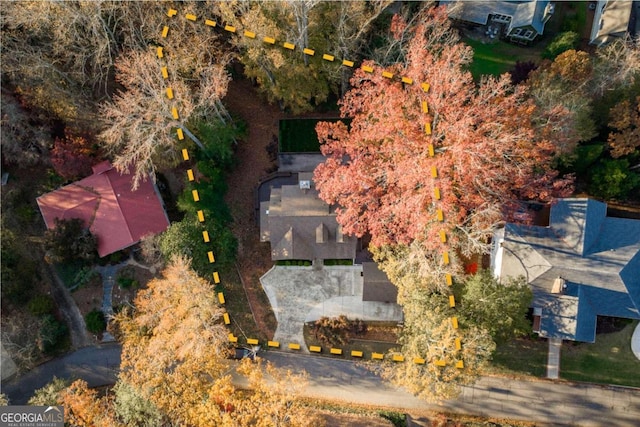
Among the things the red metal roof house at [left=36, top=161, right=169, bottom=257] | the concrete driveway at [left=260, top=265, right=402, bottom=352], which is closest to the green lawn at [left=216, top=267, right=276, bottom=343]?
the concrete driveway at [left=260, top=265, right=402, bottom=352]

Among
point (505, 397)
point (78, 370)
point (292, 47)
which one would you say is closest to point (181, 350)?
point (78, 370)

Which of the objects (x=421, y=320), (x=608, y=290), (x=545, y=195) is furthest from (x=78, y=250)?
(x=608, y=290)

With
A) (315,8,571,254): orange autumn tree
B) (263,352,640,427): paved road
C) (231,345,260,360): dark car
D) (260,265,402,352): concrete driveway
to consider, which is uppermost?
(315,8,571,254): orange autumn tree

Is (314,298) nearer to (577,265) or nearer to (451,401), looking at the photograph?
(451,401)

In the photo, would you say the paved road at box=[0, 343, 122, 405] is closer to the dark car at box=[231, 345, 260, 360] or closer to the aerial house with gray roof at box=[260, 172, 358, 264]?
the dark car at box=[231, 345, 260, 360]

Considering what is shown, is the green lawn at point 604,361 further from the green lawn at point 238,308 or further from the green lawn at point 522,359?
the green lawn at point 238,308

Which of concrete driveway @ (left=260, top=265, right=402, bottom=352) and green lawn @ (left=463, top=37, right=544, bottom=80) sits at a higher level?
green lawn @ (left=463, top=37, right=544, bottom=80)

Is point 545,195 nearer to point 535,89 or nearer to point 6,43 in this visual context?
point 535,89
